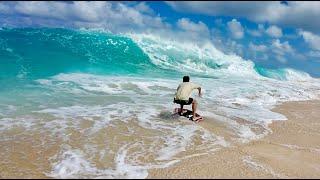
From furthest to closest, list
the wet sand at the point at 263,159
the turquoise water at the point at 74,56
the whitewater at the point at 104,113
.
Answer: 1. the turquoise water at the point at 74,56
2. the whitewater at the point at 104,113
3. the wet sand at the point at 263,159

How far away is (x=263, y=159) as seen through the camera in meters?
7.50

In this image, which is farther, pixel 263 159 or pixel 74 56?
pixel 74 56

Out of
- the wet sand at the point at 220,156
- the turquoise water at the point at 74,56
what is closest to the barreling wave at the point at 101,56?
the turquoise water at the point at 74,56

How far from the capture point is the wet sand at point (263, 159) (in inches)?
263

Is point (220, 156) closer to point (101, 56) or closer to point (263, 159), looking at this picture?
point (263, 159)

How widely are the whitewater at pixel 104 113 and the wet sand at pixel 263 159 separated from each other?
30 cm

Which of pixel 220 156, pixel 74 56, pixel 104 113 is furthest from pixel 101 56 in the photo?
pixel 220 156

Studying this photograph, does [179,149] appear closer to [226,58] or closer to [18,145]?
[18,145]

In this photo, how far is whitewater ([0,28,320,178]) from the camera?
7.54 metres

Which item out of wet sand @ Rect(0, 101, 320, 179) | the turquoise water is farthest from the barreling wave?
wet sand @ Rect(0, 101, 320, 179)

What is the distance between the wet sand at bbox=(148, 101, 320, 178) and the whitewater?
0.30m

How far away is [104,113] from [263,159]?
5.14 meters

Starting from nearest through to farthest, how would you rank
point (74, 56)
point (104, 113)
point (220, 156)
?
point (220, 156) < point (104, 113) < point (74, 56)

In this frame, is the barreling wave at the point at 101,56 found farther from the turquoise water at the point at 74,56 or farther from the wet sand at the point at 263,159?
the wet sand at the point at 263,159
